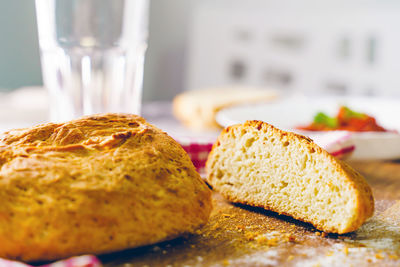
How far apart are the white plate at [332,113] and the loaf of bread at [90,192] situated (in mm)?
920

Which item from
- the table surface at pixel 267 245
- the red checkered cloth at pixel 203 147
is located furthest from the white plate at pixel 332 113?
the table surface at pixel 267 245

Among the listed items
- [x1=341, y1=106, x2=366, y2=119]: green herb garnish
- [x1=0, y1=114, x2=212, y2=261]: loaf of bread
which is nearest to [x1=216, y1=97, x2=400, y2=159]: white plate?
[x1=341, y1=106, x2=366, y2=119]: green herb garnish

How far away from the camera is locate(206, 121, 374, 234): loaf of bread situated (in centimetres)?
145

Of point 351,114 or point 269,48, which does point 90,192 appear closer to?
point 351,114

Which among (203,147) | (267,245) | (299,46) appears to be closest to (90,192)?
(267,245)

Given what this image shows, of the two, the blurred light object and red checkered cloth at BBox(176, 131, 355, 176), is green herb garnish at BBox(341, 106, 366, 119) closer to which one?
red checkered cloth at BBox(176, 131, 355, 176)

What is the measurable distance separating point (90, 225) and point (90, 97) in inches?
61.9

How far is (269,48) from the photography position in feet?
18.4

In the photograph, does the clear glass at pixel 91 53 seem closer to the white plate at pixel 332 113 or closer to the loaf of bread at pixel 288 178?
the white plate at pixel 332 113

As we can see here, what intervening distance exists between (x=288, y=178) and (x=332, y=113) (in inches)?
62.9

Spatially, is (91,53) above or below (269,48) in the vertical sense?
above

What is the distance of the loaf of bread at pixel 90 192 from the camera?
1177mm

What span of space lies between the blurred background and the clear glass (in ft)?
7.52

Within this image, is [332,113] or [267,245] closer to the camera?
[267,245]
